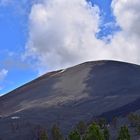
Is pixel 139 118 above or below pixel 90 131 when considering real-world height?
above

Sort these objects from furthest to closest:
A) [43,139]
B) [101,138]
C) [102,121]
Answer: [102,121] → [43,139] → [101,138]

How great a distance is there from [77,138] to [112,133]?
95.3 m

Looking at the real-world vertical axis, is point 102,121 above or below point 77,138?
above

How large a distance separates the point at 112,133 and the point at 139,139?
119ft

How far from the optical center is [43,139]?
15025cm

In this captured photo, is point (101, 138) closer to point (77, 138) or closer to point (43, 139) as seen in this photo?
point (77, 138)

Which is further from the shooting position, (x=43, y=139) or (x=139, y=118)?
(x=139, y=118)

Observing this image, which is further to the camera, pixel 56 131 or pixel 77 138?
pixel 56 131

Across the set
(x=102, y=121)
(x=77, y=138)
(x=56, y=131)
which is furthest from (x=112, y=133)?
(x=77, y=138)

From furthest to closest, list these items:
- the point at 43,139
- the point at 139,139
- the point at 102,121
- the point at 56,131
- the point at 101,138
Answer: the point at 102,121
the point at 56,131
the point at 139,139
the point at 43,139
the point at 101,138

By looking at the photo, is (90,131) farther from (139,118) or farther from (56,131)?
(139,118)

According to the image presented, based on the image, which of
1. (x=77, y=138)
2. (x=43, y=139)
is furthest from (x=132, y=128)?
(x=77, y=138)

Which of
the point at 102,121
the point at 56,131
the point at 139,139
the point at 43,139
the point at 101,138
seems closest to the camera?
the point at 101,138

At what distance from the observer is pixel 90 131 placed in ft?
334
